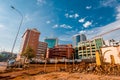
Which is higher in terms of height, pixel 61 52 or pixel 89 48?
pixel 89 48

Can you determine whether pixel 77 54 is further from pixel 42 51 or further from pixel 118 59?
pixel 118 59

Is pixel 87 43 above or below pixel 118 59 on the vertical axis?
above

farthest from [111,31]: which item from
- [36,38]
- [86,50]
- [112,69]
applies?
[36,38]

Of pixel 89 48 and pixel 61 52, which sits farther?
pixel 61 52

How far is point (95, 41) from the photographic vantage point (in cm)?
8069

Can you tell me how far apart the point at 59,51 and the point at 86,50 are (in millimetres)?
22908

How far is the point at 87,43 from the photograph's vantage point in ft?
272

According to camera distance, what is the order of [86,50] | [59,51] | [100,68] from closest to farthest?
[100,68], [86,50], [59,51]

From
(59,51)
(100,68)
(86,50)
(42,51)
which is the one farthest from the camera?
(42,51)

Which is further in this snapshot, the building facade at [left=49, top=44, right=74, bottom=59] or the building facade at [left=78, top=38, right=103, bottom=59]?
the building facade at [left=49, top=44, right=74, bottom=59]

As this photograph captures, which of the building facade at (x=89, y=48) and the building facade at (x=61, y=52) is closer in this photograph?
the building facade at (x=89, y=48)

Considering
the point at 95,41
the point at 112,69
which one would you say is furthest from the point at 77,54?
the point at 112,69

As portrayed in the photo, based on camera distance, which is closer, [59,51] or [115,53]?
[115,53]

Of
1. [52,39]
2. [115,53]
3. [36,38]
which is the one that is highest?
[52,39]
